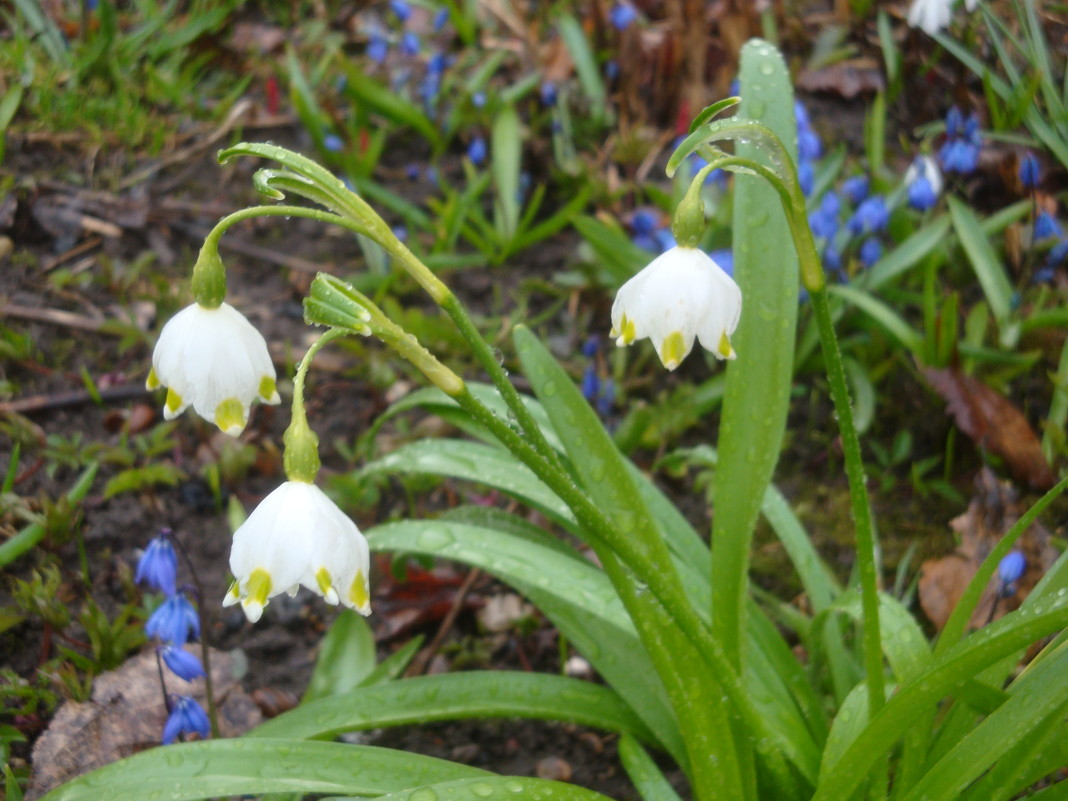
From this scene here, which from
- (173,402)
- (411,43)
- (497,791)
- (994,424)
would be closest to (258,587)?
(173,402)

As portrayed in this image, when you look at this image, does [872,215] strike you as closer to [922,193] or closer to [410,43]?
[922,193]

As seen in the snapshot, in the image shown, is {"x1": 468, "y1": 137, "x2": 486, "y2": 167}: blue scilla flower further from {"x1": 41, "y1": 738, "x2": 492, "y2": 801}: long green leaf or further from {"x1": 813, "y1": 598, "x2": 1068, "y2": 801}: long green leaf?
{"x1": 813, "y1": 598, "x2": 1068, "y2": 801}: long green leaf

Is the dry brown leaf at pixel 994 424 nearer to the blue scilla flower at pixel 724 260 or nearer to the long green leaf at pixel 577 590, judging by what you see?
the blue scilla flower at pixel 724 260

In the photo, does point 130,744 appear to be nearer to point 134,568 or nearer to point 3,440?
point 134,568

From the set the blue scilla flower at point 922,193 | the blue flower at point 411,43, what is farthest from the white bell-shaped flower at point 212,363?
the blue flower at point 411,43

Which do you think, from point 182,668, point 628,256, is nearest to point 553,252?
point 628,256

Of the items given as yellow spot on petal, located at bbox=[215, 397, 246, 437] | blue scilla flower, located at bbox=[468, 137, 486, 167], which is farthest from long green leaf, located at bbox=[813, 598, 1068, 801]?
blue scilla flower, located at bbox=[468, 137, 486, 167]
